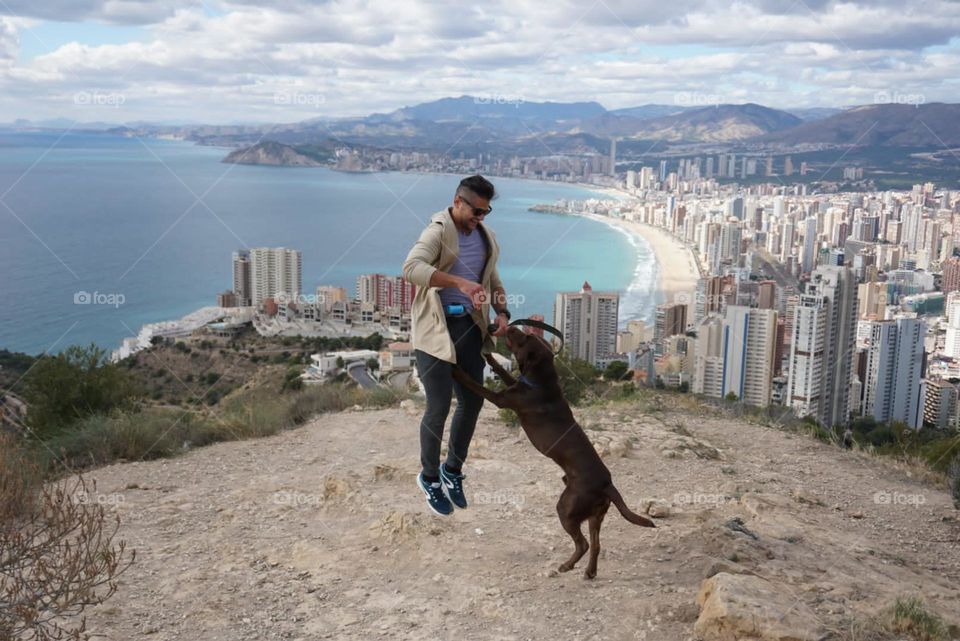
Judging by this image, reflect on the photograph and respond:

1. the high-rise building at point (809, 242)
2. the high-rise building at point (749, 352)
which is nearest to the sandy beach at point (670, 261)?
the high-rise building at point (809, 242)

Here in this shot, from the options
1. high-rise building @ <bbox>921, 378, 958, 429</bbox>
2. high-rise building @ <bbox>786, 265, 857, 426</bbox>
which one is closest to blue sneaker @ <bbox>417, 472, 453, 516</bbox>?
high-rise building @ <bbox>786, 265, 857, 426</bbox>

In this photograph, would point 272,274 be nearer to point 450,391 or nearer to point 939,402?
point 939,402

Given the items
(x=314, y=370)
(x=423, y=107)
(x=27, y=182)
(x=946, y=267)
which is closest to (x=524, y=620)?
(x=314, y=370)

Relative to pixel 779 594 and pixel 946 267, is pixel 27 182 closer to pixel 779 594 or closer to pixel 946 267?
pixel 946 267

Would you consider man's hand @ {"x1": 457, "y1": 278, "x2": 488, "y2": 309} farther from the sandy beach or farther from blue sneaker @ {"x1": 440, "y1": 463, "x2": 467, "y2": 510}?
the sandy beach

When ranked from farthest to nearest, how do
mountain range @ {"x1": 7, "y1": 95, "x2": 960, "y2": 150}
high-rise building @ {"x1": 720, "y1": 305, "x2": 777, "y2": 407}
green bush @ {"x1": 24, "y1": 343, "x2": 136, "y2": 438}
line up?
mountain range @ {"x1": 7, "y1": 95, "x2": 960, "y2": 150} → high-rise building @ {"x1": 720, "y1": 305, "x2": 777, "y2": 407} → green bush @ {"x1": 24, "y1": 343, "x2": 136, "y2": 438}
